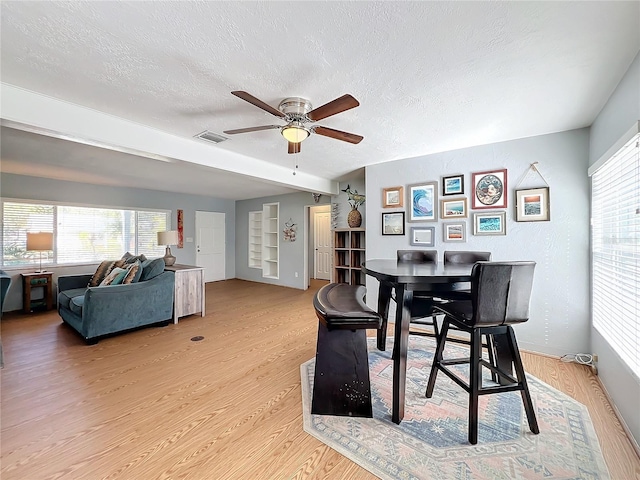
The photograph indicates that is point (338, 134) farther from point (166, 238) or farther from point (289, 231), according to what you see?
point (289, 231)

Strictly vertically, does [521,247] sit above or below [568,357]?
above

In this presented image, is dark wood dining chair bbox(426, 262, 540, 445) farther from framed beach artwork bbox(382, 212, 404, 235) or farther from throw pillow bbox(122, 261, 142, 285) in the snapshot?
throw pillow bbox(122, 261, 142, 285)

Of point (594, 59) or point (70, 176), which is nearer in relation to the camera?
point (594, 59)

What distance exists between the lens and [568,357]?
2.63 meters

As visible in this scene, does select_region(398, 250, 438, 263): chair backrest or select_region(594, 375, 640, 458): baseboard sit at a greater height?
select_region(398, 250, 438, 263): chair backrest

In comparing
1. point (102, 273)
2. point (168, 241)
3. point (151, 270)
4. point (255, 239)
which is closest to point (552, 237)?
point (151, 270)

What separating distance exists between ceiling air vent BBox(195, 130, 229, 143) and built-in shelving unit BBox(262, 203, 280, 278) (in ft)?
12.8

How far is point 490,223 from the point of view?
308cm

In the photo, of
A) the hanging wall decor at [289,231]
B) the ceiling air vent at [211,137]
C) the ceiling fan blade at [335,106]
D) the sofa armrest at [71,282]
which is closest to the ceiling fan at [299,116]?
the ceiling fan blade at [335,106]

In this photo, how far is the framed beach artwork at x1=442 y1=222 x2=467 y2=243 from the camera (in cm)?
324

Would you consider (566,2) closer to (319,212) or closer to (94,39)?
(94,39)

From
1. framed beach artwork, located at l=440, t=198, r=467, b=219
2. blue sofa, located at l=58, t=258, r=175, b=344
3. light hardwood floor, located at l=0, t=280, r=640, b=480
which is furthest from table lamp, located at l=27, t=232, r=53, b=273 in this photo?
framed beach artwork, located at l=440, t=198, r=467, b=219

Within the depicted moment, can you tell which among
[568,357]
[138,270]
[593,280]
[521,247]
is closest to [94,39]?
[138,270]

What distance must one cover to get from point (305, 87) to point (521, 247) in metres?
2.76
